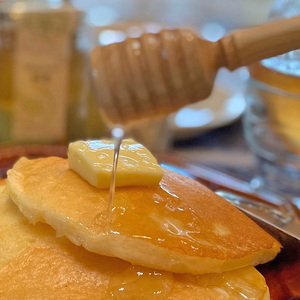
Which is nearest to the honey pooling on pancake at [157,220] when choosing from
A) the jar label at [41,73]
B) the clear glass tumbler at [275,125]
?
the clear glass tumbler at [275,125]

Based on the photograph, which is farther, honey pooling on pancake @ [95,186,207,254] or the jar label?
the jar label

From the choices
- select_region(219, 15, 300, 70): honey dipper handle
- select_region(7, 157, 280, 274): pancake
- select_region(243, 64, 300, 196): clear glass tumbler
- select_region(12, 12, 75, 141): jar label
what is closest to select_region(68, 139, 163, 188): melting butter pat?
select_region(7, 157, 280, 274): pancake

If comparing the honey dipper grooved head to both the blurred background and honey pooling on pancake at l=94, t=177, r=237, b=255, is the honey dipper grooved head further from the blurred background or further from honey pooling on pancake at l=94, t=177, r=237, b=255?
the blurred background

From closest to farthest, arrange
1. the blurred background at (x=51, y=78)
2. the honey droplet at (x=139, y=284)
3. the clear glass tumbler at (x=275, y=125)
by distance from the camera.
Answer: the honey droplet at (x=139, y=284) < the clear glass tumbler at (x=275, y=125) < the blurred background at (x=51, y=78)

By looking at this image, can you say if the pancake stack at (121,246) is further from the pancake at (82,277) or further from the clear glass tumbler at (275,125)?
the clear glass tumbler at (275,125)

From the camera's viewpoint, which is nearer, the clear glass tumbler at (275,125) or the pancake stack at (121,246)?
the pancake stack at (121,246)

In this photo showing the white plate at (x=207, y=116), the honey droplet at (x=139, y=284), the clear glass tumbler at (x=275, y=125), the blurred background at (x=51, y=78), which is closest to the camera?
the honey droplet at (x=139, y=284)

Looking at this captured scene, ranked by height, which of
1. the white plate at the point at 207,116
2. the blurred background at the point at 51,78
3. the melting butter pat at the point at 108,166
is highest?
the melting butter pat at the point at 108,166

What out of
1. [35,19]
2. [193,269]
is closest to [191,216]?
[193,269]

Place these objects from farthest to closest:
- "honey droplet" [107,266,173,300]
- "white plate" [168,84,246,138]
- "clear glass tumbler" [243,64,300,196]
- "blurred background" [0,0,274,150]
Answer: "white plate" [168,84,246,138], "blurred background" [0,0,274,150], "clear glass tumbler" [243,64,300,196], "honey droplet" [107,266,173,300]
